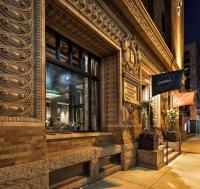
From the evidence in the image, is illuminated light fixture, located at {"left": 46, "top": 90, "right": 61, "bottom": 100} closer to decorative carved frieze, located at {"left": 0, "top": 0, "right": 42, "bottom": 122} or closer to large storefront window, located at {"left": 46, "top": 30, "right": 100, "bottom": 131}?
large storefront window, located at {"left": 46, "top": 30, "right": 100, "bottom": 131}

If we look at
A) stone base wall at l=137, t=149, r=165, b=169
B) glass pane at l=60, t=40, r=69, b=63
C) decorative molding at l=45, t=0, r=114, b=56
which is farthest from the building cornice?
stone base wall at l=137, t=149, r=165, b=169

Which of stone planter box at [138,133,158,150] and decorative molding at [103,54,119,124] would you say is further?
stone planter box at [138,133,158,150]

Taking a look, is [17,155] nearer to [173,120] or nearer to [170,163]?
[170,163]

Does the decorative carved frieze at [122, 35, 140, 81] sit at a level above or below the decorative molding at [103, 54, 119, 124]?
above

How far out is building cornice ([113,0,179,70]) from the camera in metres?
7.81

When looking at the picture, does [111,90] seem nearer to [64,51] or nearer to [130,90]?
[130,90]

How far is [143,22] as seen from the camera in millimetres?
9484

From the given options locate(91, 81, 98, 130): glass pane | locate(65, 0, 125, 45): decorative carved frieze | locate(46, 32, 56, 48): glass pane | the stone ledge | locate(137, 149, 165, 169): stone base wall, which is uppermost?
locate(65, 0, 125, 45): decorative carved frieze

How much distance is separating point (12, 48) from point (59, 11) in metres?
1.99

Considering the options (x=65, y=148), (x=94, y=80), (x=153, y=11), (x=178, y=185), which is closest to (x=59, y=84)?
(x=94, y=80)

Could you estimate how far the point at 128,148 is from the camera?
777 centimetres

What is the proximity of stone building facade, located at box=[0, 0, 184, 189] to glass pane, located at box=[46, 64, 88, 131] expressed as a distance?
1.4 inches

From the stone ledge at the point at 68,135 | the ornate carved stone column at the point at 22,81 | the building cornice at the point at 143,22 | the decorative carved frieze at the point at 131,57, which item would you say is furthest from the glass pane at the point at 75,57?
the ornate carved stone column at the point at 22,81

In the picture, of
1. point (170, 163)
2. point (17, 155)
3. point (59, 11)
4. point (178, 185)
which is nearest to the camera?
point (17, 155)
